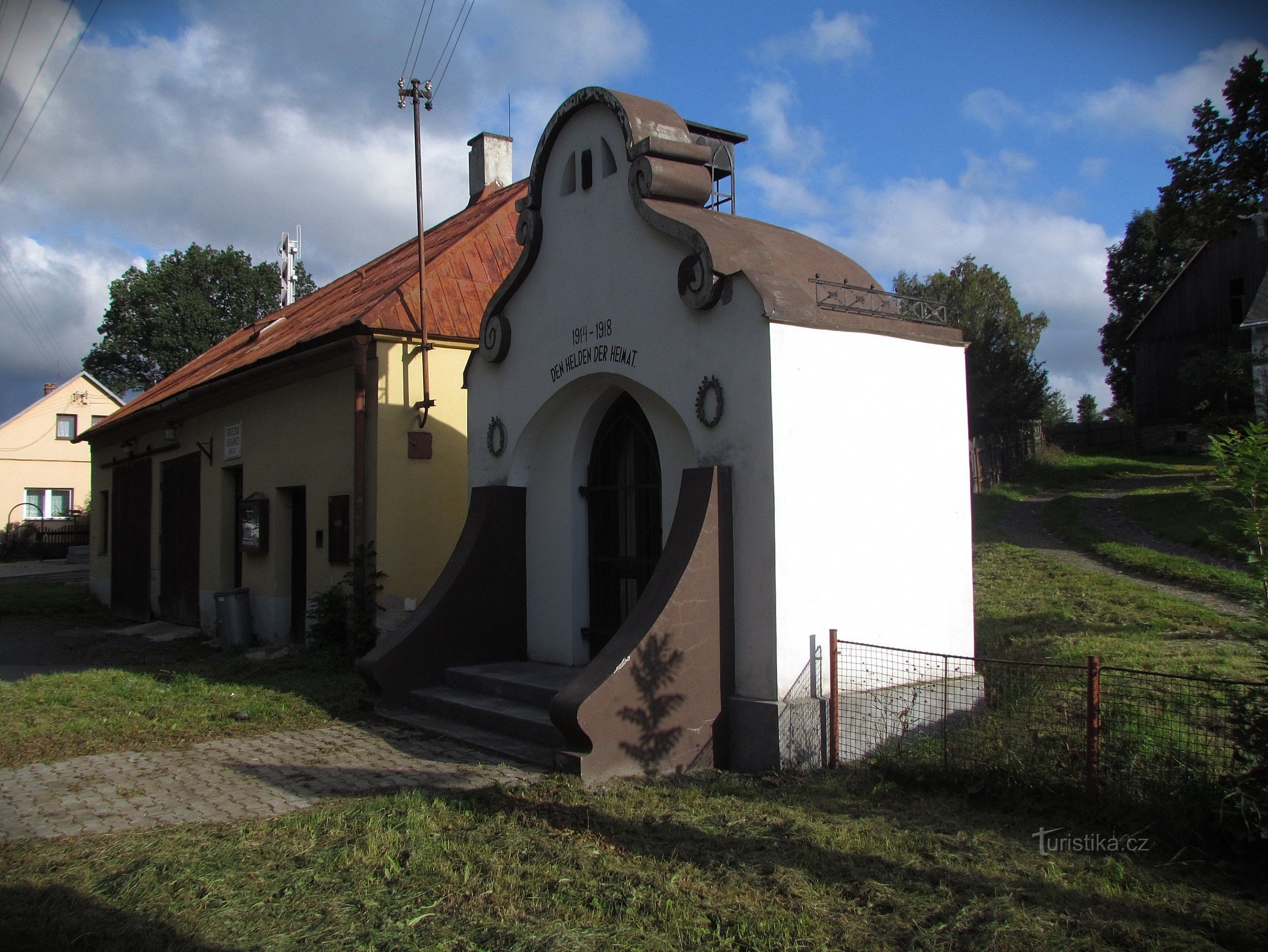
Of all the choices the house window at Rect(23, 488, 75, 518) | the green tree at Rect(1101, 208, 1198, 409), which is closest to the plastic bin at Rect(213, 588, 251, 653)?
the house window at Rect(23, 488, 75, 518)

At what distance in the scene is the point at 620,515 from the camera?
356 inches

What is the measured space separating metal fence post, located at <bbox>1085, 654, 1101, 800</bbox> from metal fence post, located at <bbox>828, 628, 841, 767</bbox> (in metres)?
1.71

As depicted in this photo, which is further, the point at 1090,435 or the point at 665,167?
the point at 1090,435

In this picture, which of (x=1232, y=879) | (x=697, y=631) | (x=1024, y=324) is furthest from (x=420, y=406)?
(x=1024, y=324)

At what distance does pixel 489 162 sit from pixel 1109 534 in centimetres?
1222

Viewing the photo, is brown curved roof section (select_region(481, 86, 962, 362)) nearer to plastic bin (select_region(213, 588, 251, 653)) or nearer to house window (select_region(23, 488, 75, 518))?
plastic bin (select_region(213, 588, 251, 653))

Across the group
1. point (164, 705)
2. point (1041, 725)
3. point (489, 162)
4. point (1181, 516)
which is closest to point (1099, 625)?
point (1041, 725)

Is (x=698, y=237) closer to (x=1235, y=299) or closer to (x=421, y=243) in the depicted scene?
(x=421, y=243)

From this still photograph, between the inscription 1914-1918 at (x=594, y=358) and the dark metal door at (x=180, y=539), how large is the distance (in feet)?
32.3

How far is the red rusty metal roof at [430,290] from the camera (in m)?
12.3

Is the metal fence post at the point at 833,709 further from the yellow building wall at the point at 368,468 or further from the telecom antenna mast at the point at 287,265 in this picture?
the telecom antenna mast at the point at 287,265

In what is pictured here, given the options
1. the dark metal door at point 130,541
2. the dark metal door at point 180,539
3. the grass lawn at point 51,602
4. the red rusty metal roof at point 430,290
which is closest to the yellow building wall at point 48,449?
the grass lawn at point 51,602

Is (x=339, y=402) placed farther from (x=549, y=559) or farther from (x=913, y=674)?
(x=913, y=674)

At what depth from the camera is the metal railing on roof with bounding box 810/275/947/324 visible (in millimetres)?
7711
